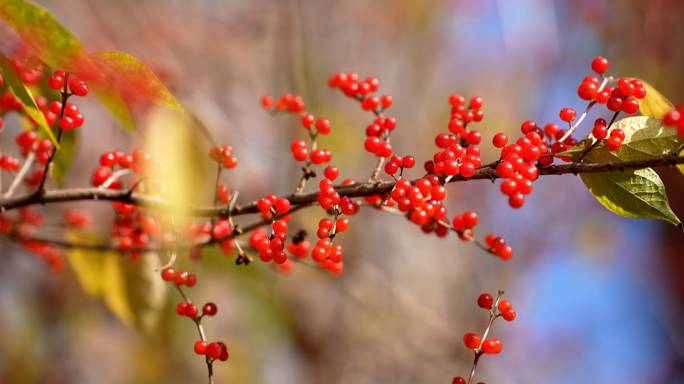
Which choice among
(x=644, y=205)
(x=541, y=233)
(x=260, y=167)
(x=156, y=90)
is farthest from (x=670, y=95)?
(x=156, y=90)

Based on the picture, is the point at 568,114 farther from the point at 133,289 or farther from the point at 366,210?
the point at 366,210

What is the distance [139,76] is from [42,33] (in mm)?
88

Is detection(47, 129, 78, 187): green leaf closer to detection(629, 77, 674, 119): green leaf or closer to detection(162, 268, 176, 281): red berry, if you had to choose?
detection(162, 268, 176, 281): red berry

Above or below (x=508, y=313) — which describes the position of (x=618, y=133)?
above

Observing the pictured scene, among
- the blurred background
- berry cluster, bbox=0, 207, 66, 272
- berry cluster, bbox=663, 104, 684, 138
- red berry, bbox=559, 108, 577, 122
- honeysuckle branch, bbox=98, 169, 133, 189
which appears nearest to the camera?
berry cluster, bbox=663, 104, 684, 138

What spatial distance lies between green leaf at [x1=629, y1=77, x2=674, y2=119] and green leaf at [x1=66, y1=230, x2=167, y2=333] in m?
0.75

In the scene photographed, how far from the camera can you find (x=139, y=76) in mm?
403

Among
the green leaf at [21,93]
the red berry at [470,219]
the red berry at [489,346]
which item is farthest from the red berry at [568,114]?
the green leaf at [21,93]

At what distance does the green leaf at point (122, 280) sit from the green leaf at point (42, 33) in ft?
1.50

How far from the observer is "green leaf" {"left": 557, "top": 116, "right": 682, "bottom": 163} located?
0.40 meters

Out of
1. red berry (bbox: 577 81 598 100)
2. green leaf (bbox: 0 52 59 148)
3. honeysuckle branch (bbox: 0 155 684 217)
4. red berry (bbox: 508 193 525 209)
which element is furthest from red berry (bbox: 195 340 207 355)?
red berry (bbox: 577 81 598 100)

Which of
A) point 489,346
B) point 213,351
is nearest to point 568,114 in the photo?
point 489,346

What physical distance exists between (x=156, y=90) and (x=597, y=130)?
1.28 ft

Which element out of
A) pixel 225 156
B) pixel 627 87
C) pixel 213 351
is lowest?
pixel 213 351
